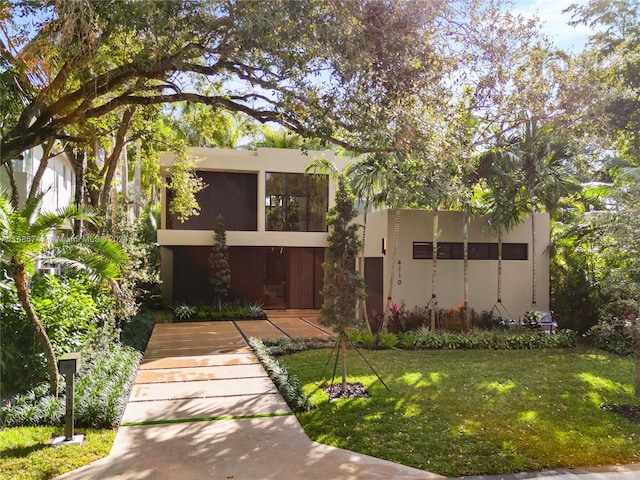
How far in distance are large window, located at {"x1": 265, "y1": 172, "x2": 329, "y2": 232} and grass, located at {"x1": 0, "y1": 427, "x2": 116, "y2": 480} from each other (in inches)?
505

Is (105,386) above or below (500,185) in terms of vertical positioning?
below

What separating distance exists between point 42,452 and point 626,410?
751cm

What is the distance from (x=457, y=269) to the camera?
1313cm

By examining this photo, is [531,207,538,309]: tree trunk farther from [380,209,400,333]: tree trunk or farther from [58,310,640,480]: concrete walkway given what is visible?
[58,310,640,480]: concrete walkway

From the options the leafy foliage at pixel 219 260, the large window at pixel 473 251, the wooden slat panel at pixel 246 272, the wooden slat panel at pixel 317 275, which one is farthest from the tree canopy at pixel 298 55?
the wooden slat panel at pixel 317 275

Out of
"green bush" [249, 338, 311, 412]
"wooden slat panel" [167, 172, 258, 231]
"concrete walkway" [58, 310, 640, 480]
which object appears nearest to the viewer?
"concrete walkway" [58, 310, 640, 480]

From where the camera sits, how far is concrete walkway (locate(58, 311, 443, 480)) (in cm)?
479

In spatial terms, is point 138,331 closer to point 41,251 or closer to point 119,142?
point 119,142

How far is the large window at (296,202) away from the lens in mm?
17922

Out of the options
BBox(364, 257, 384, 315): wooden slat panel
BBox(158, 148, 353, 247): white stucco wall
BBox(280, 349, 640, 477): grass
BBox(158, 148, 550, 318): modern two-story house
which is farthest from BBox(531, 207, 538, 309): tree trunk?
BBox(158, 148, 353, 247): white stucco wall

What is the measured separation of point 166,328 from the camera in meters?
13.7

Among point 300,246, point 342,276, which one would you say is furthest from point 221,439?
point 300,246

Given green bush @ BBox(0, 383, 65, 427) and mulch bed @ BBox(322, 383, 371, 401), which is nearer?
green bush @ BBox(0, 383, 65, 427)

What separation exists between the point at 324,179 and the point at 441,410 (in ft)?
41.9
